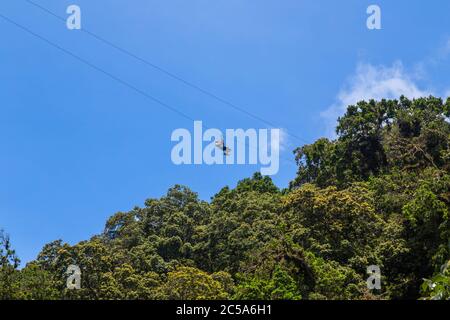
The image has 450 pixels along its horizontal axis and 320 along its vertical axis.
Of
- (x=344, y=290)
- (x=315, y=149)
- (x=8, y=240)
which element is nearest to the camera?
(x=8, y=240)

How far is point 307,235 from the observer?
22.5m

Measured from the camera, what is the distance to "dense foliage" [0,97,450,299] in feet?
62.4

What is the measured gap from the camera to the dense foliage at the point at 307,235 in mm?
19016

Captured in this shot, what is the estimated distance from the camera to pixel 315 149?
3219 cm

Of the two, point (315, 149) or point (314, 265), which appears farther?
point (315, 149)

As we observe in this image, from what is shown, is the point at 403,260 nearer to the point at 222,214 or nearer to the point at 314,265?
the point at 314,265

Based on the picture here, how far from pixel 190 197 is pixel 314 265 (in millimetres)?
13258

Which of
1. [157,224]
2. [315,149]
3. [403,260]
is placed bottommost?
[403,260]

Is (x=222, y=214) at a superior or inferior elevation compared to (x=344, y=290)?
superior

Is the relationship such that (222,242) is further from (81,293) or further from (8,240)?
(8,240)
